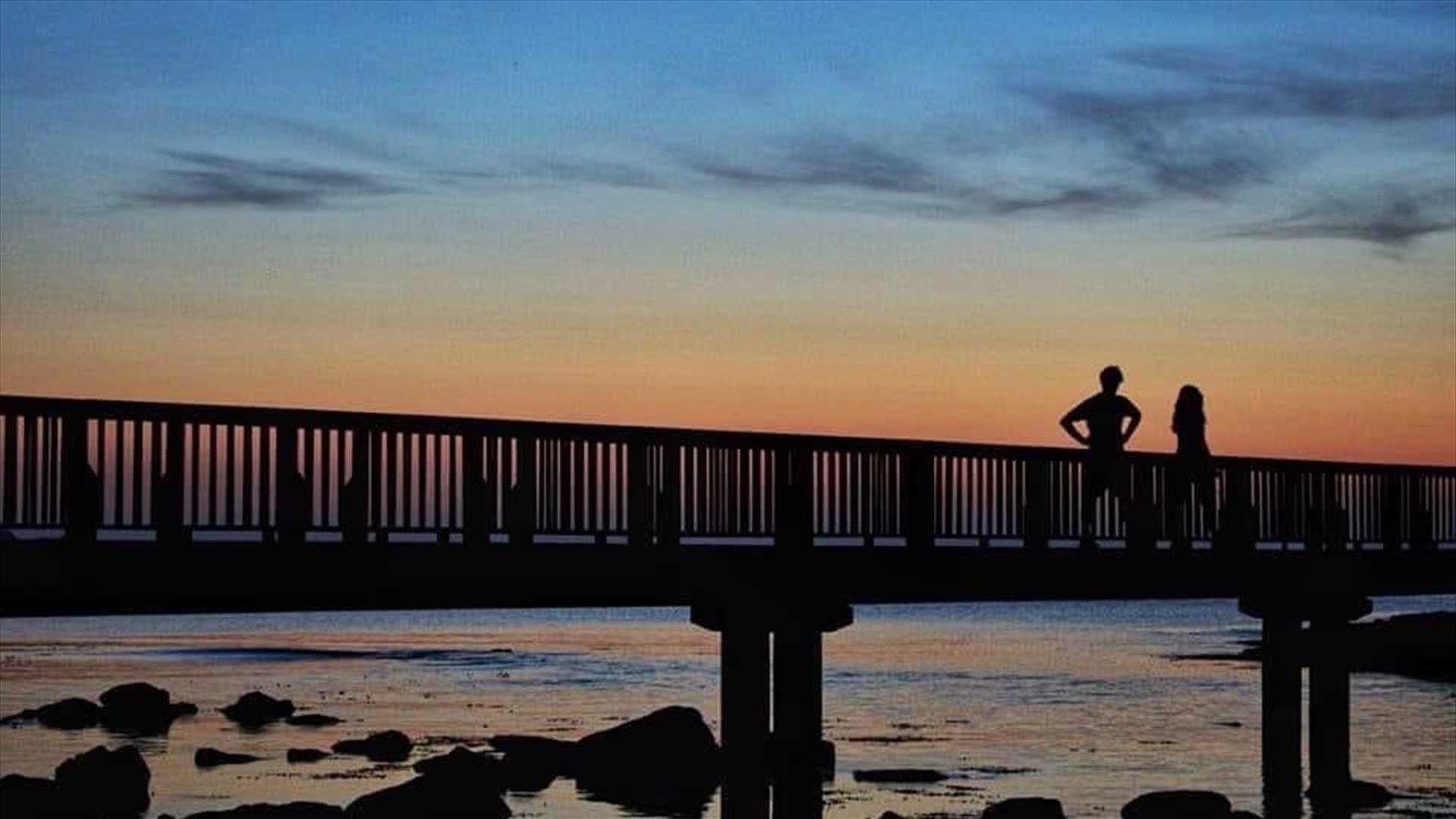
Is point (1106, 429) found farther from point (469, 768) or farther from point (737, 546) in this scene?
point (469, 768)

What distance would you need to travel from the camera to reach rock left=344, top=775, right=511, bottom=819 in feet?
117

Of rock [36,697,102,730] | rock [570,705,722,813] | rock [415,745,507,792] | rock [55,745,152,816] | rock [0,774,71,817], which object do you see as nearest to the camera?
rock [0,774,71,817]

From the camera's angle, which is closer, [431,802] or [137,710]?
[431,802]

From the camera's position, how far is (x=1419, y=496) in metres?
39.6

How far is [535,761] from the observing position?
4744 centimetres

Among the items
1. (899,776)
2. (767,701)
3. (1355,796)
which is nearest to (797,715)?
(767,701)


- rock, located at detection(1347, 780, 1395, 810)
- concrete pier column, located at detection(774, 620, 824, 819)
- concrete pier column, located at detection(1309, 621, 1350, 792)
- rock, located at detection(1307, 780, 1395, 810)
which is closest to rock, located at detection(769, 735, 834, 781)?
concrete pier column, located at detection(774, 620, 824, 819)

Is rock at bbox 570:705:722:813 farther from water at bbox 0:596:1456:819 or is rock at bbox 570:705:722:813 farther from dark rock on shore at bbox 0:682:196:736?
dark rock on shore at bbox 0:682:196:736

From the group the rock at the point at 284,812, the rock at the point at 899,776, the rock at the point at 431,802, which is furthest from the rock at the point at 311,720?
the rock at the point at 284,812

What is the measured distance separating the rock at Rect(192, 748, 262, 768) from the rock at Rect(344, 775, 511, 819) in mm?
13140

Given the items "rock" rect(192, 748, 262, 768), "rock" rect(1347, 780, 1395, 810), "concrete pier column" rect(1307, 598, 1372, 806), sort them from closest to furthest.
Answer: "concrete pier column" rect(1307, 598, 1372, 806)
"rock" rect(1347, 780, 1395, 810)
"rock" rect(192, 748, 262, 768)

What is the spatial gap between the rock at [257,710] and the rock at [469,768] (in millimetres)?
19370

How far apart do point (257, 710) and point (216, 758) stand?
46.7 feet

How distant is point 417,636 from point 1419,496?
121544 millimetres
